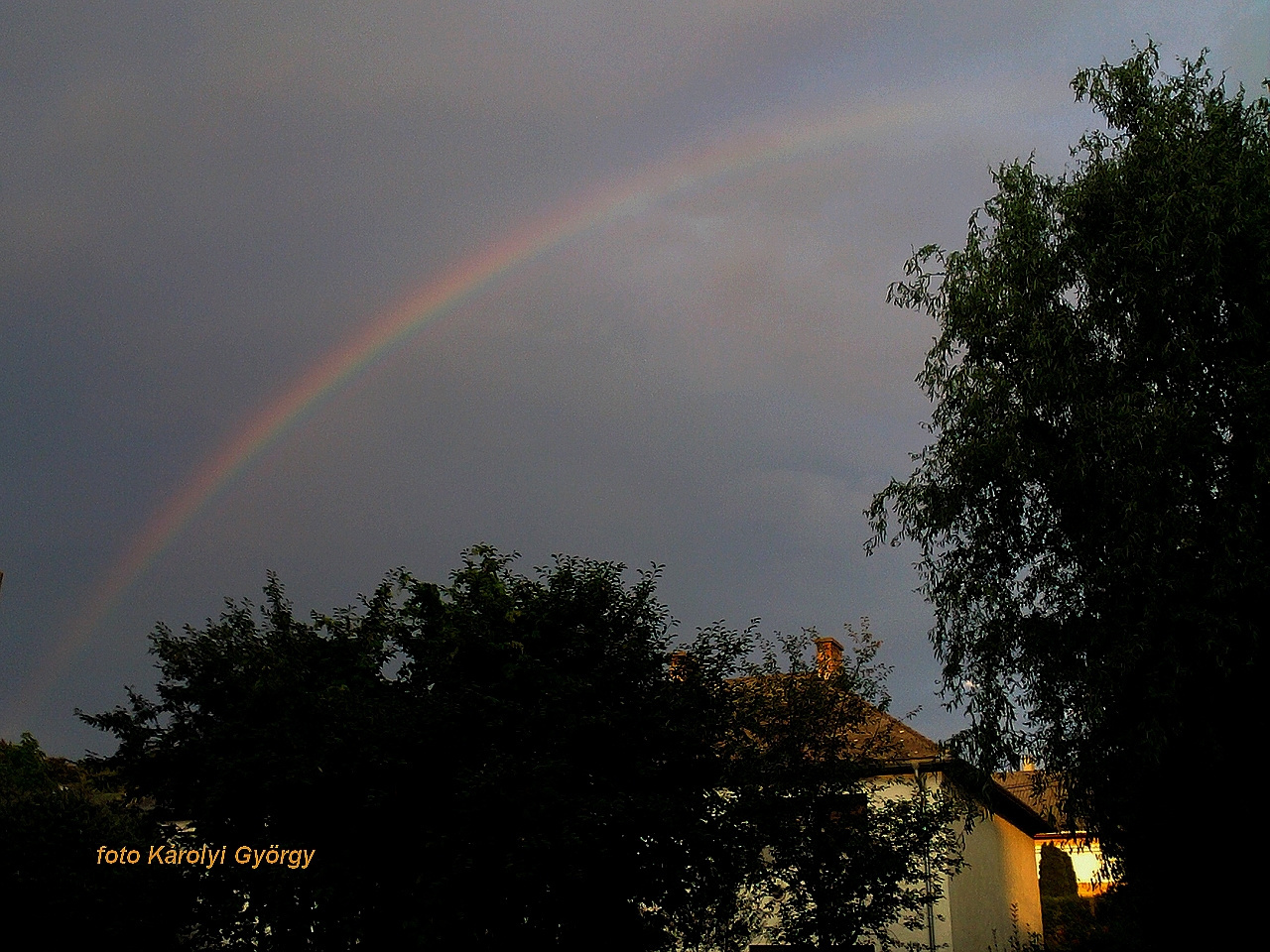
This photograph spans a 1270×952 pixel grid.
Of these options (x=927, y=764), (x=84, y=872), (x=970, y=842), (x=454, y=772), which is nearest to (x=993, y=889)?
(x=970, y=842)

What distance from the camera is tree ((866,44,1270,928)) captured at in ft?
37.6

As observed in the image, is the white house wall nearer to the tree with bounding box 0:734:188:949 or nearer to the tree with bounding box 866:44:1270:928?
the tree with bounding box 866:44:1270:928

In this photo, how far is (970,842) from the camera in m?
24.0

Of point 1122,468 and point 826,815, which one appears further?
point 826,815

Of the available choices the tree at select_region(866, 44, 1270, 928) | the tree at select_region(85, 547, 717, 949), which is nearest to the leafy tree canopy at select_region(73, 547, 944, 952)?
the tree at select_region(85, 547, 717, 949)

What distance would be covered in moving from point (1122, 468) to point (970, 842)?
1505 centimetres

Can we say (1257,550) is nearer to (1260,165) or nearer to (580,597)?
(1260,165)

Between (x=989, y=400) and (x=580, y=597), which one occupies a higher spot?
(x=989, y=400)

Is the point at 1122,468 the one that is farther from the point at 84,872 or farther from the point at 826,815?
the point at 84,872

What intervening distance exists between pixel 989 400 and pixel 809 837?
7212 mm

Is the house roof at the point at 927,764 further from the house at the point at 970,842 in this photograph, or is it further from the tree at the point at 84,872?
the tree at the point at 84,872

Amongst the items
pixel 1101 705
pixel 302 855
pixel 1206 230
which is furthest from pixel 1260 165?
pixel 302 855

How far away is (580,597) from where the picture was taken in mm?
15820

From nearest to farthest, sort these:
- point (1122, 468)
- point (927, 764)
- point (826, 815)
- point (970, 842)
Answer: point (1122, 468), point (826, 815), point (927, 764), point (970, 842)
